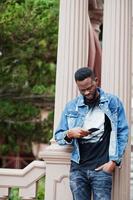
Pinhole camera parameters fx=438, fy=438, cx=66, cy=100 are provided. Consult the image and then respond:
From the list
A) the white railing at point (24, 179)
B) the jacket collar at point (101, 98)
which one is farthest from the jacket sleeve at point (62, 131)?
the white railing at point (24, 179)

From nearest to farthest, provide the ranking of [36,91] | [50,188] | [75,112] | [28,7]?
[75,112] → [50,188] → [28,7] → [36,91]

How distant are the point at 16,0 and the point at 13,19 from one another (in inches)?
28.3

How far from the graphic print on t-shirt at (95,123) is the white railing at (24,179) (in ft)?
3.54

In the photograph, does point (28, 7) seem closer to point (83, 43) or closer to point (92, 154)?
point (83, 43)

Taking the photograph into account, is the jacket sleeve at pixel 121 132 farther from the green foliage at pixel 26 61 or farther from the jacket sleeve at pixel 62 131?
the green foliage at pixel 26 61

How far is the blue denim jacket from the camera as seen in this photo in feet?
12.7

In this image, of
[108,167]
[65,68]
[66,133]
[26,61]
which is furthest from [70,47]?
[26,61]

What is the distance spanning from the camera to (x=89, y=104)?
4.02m

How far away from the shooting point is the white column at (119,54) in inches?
186

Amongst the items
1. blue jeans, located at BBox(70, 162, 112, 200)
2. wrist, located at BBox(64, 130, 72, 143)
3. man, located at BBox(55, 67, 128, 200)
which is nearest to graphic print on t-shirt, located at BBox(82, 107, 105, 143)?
man, located at BBox(55, 67, 128, 200)

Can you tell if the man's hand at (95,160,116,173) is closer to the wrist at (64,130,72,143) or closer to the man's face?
the wrist at (64,130,72,143)

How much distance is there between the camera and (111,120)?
3932mm

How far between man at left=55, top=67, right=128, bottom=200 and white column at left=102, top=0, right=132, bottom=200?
0.70 metres

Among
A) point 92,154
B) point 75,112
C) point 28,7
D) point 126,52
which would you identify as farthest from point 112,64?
point 28,7
